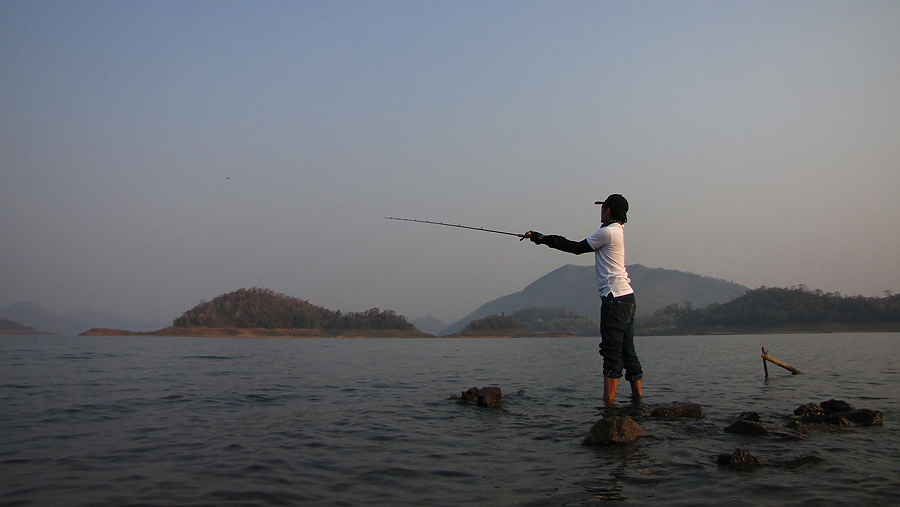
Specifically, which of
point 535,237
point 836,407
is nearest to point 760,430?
point 836,407

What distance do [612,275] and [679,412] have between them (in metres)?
2.29

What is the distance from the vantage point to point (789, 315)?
385 ft

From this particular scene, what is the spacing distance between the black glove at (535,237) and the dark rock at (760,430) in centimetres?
383

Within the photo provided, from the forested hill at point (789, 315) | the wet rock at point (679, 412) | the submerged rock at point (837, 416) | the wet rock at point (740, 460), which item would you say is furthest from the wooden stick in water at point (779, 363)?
the forested hill at point (789, 315)

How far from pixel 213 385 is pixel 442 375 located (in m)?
6.81

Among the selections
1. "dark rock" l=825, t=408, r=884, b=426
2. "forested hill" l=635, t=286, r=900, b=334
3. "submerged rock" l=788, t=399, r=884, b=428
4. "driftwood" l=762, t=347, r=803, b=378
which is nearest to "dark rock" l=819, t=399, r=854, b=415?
"submerged rock" l=788, t=399, r=884, b=428

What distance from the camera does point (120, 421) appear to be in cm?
810

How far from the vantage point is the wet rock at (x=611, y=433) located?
6352 mm

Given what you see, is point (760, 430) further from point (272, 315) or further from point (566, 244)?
point (272, 315)

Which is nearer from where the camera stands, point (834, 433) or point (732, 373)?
point (834, 433)

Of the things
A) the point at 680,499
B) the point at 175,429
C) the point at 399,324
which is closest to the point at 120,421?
the point at 175,429

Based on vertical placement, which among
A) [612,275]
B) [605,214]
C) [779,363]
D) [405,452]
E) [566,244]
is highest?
[605,214]

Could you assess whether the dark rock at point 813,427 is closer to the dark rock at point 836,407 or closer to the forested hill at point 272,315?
the dark rock at point 836,407

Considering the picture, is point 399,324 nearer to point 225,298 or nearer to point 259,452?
point 225,298
